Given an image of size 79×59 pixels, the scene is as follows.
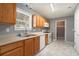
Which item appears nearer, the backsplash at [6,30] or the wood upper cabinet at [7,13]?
the wood upper cabinet at [7,13]

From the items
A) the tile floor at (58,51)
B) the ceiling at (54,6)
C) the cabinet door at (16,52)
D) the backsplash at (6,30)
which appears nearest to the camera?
the cabinet door at (16,52)

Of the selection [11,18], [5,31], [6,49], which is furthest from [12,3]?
[6,49]

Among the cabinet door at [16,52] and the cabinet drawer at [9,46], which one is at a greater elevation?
the cabinet drawer at [9,46]

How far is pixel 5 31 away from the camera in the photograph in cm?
316

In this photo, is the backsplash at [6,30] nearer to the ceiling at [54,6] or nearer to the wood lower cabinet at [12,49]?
the wood lower cabinet at [12,49]

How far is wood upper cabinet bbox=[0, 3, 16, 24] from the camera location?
2610 mm

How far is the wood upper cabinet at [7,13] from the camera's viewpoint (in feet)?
8.56

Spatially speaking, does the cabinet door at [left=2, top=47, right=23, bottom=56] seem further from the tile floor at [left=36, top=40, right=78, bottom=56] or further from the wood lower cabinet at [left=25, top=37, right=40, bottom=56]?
the tile floor at [left=36, top=40, right=78, bottom=56]

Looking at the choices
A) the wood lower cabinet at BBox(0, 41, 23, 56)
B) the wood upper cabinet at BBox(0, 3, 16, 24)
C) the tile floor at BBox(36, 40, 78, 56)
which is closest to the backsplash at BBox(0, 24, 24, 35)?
the wood upper cabinet at BBox(0, 3, 16, 24)

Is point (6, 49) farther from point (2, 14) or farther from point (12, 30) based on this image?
point (12, 30)

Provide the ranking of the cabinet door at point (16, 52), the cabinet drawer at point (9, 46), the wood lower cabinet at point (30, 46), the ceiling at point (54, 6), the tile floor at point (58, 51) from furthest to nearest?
the ceiling at point (54, 6), the tile floor at point (58, 51), the wood lower cabinet at point (30, 46), the cabinet door at point (16, 52), the cabinet drawer at point (9, 46)

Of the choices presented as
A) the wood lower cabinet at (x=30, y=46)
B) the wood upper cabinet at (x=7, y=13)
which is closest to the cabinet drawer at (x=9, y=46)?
the wood lower cabinet at (x=30, y=46)

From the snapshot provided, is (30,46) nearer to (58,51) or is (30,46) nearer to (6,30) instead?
(6,30)

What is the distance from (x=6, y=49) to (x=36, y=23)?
3.71 m
